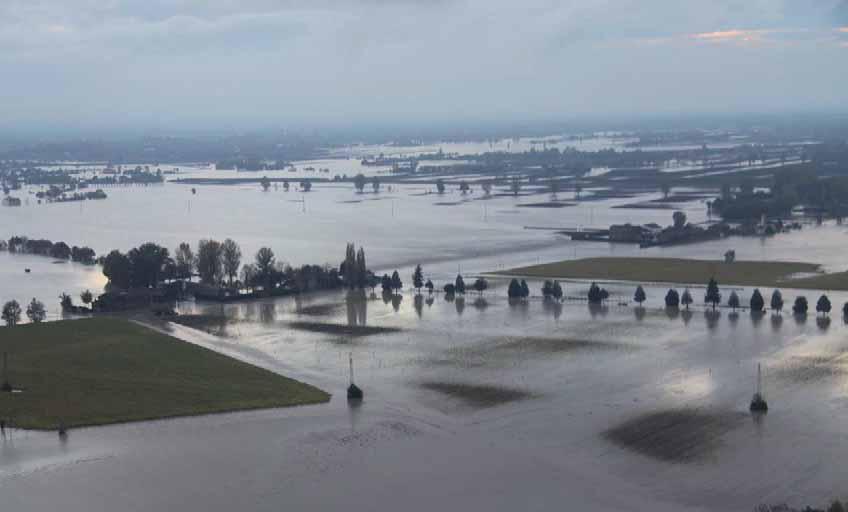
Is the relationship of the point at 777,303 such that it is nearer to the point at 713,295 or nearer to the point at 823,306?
the point at 823,306

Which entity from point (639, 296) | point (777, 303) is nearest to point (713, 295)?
point (777, 303)

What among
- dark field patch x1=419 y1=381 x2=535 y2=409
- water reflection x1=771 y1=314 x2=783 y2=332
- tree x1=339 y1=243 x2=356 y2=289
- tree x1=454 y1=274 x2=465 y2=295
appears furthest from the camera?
tree x1=339 y1=243 x2=356 y2=289

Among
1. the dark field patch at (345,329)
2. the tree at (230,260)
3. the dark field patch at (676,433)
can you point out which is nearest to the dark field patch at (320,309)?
the dark field patch at (345,329)

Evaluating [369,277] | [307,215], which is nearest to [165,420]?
[369,277]

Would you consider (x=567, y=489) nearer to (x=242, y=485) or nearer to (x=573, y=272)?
(x=242, y=485)

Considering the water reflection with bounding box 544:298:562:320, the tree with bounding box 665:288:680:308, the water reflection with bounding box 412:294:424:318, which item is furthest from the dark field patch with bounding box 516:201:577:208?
the tree with bounding box 665:288:680:308

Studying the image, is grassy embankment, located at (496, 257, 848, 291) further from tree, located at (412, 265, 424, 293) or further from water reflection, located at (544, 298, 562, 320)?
water reflection, located at (544, 298, 562, 320)

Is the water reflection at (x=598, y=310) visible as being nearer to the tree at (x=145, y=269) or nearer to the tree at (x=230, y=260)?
the tree at (x=230, y=260)
